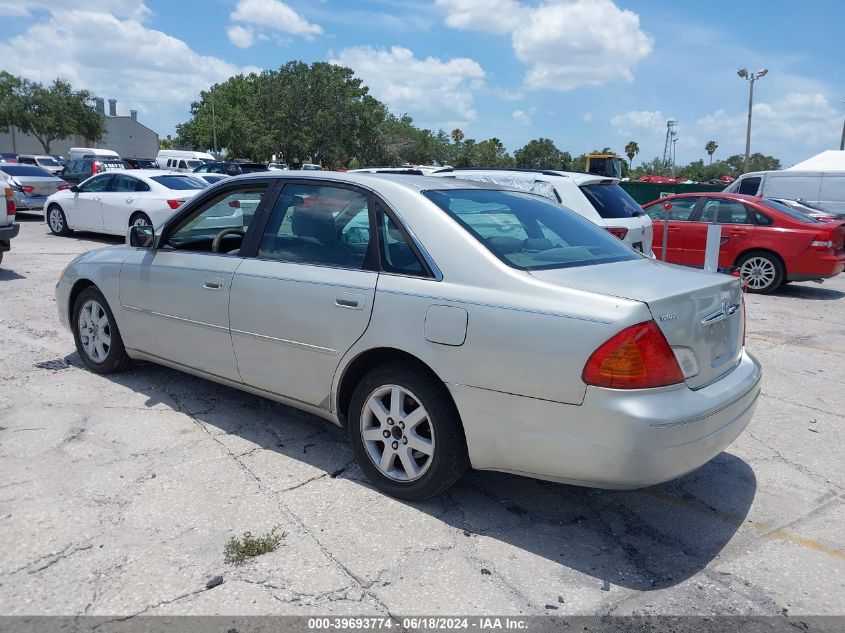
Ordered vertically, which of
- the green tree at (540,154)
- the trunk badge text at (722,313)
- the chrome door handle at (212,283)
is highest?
the green tree at (540,154)

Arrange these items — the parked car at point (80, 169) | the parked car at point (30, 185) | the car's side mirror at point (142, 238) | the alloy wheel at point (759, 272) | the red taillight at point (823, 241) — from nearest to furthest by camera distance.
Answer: the car's side mirror at point (142, 238)
the red taillight at point (823, 241)
the alloy wheel at point (759, 272)
the parked car at point (30, 185)
the parked car at point (80, 169)

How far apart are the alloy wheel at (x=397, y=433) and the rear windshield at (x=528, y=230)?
0.88 meters

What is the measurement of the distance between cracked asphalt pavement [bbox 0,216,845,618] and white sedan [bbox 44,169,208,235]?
8.80 m

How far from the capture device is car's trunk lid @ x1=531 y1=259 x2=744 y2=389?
3123 mm

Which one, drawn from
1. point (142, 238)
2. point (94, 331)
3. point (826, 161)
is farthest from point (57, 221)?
point (826, 161)

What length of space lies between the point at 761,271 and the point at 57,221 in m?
13.9

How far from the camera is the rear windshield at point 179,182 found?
1377 centimetres

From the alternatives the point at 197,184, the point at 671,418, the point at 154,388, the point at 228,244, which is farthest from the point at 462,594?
the point at 197,184

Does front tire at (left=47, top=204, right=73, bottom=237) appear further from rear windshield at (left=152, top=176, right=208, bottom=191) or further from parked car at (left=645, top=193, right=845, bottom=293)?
parked car at (left=645, top=193, right=845, bottom=293)

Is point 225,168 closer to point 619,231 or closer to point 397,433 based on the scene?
point 619,231

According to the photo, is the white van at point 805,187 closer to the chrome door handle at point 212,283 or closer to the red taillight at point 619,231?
the red taillight at point 619,231

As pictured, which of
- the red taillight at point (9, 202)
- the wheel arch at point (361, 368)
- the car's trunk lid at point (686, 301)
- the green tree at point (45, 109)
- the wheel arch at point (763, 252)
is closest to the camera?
the car's trunk lid at point (686, 301)

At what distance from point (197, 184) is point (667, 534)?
12532 millimetres

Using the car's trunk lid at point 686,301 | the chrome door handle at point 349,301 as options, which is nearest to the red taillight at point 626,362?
the car's trunk lid at point 686,301
